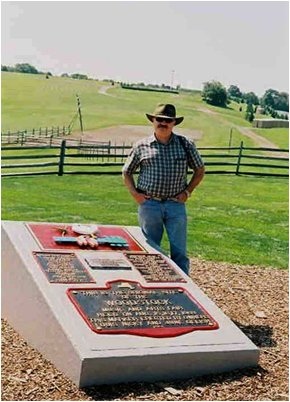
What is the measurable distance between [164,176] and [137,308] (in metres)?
1.53

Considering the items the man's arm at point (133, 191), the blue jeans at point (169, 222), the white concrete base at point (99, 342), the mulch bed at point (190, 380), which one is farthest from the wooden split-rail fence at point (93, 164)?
the white concrete base at point (99, 342)

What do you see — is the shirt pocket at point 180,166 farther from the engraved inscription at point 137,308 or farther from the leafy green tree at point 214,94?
the leafy green tree at point 214,94

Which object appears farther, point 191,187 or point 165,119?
point 191,187

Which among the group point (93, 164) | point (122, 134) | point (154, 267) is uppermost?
point (154, 267)

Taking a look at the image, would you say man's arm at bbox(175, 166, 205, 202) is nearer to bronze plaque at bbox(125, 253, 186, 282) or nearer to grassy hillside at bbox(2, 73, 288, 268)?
bronze plaque at bbox(125, 253, 186, 282)

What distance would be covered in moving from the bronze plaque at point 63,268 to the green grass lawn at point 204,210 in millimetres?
3701

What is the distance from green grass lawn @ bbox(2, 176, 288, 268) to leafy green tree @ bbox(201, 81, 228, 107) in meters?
70.0

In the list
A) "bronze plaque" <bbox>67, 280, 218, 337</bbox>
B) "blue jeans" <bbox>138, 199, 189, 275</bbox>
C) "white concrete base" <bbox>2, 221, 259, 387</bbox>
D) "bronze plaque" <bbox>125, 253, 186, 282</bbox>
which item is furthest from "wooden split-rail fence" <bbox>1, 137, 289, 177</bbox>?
"bronze plaque" <bbox>67, 280, 218, 337</bbox>

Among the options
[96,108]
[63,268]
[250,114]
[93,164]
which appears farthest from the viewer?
[96,108]

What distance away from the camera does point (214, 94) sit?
90062mm

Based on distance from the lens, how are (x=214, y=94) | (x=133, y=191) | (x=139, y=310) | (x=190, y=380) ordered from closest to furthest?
(x=190, y=380)
(x=139, y=310)
(x=133, y=191)
(x=214, y=94)

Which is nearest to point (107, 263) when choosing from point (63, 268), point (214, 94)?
point (63, 268)

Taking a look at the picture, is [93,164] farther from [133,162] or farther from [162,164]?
[162,164]

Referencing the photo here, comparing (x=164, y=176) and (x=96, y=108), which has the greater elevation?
(x=164, y=176)
